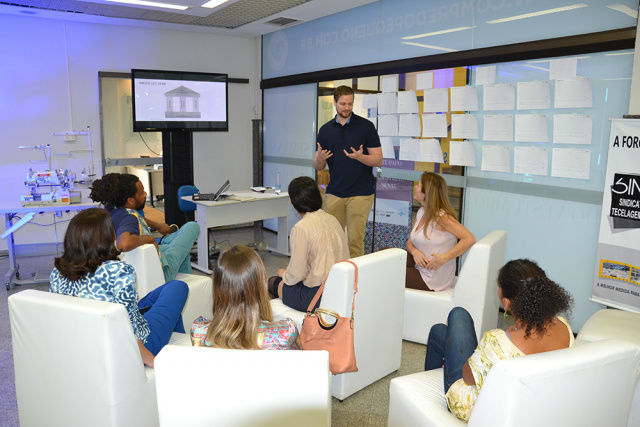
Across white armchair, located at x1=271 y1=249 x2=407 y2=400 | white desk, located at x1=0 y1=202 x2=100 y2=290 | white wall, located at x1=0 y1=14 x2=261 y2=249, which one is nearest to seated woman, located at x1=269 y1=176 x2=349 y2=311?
white armchair, located at x1=271 y1=249 x2=407 y2=400

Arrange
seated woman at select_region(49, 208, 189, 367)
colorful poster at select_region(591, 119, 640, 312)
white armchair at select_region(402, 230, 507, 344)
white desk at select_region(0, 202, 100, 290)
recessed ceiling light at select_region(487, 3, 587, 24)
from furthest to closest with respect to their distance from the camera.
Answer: white desk at select_region(0, 202, 100, 290), recessed ceiling light at select_region(487, 3, 587, 24), colorful poster at select_region(591, 119, 640, 312), white armchair at select_region(402, 230, 507, 344), seated woman at select_region(49, 208, 189, 367)

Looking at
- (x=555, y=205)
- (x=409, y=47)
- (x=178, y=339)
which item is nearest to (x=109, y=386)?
(x=178, y=339)

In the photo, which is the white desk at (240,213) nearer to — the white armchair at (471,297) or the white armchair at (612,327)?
the white armchair at (471,297)

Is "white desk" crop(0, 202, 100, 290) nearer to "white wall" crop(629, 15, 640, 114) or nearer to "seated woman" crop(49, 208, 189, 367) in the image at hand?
"seated woman" crop(49, 208, 189, 367)

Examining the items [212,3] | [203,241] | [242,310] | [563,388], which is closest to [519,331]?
[563,388]

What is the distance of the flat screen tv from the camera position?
5656mm

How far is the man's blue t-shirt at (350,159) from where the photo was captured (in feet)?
14.7

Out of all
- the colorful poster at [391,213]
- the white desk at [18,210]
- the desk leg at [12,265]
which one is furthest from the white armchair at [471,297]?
the desk leg at [12,265]

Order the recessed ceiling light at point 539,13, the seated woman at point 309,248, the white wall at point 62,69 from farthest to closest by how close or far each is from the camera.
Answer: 1. the white wall at point 62,69
2. the recessed ceiling light at point 539,13
3. the seated woman at point 309,248

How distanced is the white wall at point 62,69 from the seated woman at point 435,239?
4369 millimetres

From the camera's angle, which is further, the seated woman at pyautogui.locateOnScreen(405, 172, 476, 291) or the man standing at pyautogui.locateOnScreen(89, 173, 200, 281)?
the seated woman at pyautogui.locateOnScreen(405, 172, 476, 291)

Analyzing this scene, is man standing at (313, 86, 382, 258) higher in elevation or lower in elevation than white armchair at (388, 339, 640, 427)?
higher

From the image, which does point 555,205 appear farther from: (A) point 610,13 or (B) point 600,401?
(B) point 600,401

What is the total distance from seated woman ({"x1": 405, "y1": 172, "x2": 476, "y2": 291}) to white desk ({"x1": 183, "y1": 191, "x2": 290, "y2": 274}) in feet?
7.55
